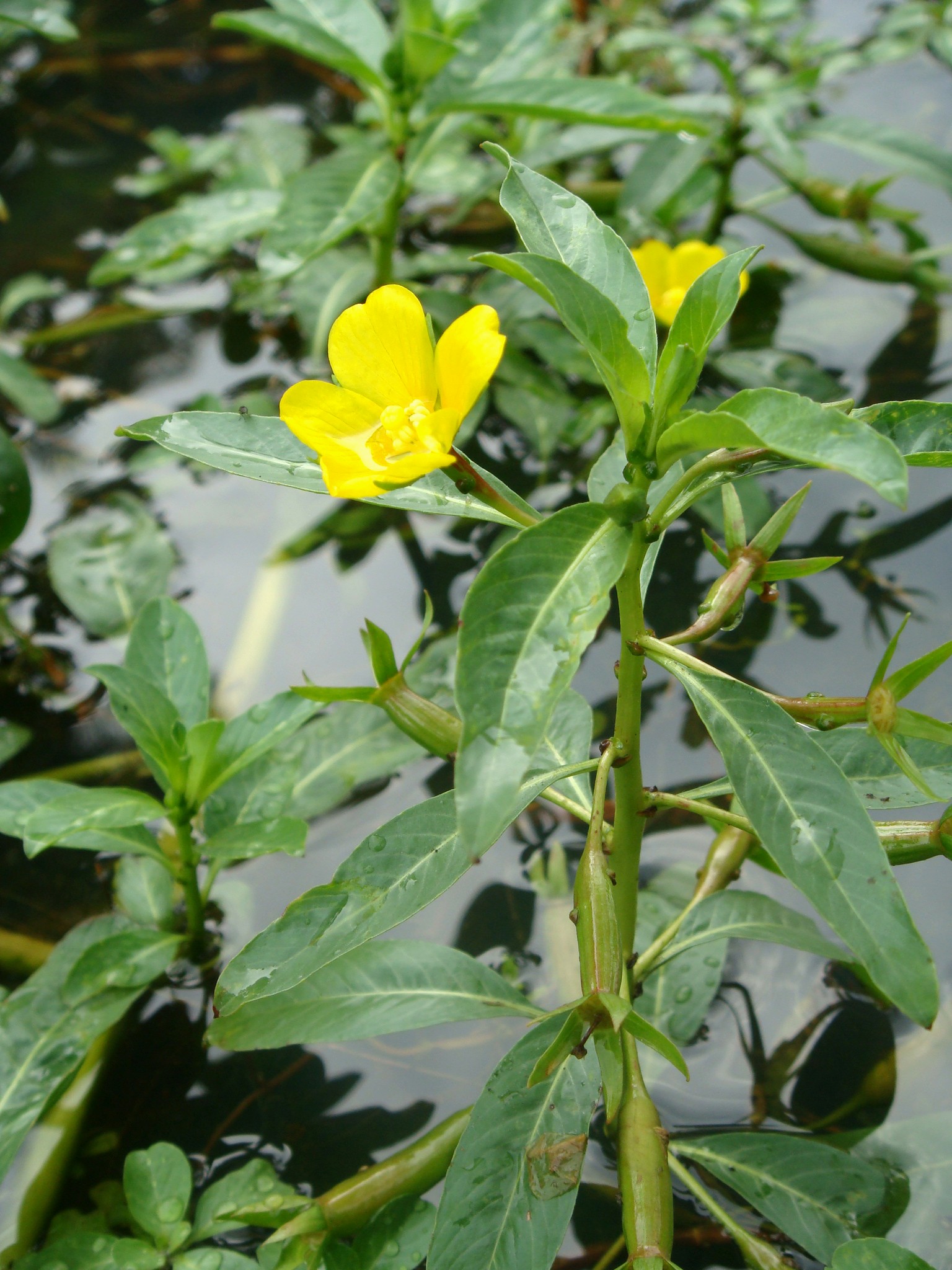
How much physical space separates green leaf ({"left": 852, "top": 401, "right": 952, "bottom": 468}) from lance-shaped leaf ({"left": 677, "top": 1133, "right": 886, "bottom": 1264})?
87 centimetres

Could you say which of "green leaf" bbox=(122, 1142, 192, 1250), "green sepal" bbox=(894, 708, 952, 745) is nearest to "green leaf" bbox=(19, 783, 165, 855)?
"green leaf" bbox=(122, 1142, 192, 1250)

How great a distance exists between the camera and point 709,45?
3232 millimetres

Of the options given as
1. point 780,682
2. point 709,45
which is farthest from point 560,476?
point 709,45

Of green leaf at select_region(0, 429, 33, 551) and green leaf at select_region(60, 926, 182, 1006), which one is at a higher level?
green leaf at select_region(0, 429, 33, 551)

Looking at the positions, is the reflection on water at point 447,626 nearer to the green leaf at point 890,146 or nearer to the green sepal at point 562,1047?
the green leaf at point 890,146

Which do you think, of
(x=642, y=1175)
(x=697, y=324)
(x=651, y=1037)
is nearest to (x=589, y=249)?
(x=697, y=324)

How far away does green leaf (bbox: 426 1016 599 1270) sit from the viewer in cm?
108

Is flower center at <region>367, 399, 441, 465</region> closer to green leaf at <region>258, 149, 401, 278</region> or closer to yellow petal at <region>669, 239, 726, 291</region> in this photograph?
green leaf at <region>258, 149, 401, 278</region>

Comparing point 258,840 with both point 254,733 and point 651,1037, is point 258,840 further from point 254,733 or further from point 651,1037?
point 651,1037

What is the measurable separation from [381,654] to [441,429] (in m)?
0.29

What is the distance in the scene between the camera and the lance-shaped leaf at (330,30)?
2230 millimetres

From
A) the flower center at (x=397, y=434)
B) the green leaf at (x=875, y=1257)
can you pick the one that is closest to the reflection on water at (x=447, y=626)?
the green leaf at (x=875, y=1257)

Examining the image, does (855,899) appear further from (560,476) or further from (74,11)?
(74,11)

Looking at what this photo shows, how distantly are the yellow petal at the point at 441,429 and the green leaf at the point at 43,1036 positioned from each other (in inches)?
39.3
